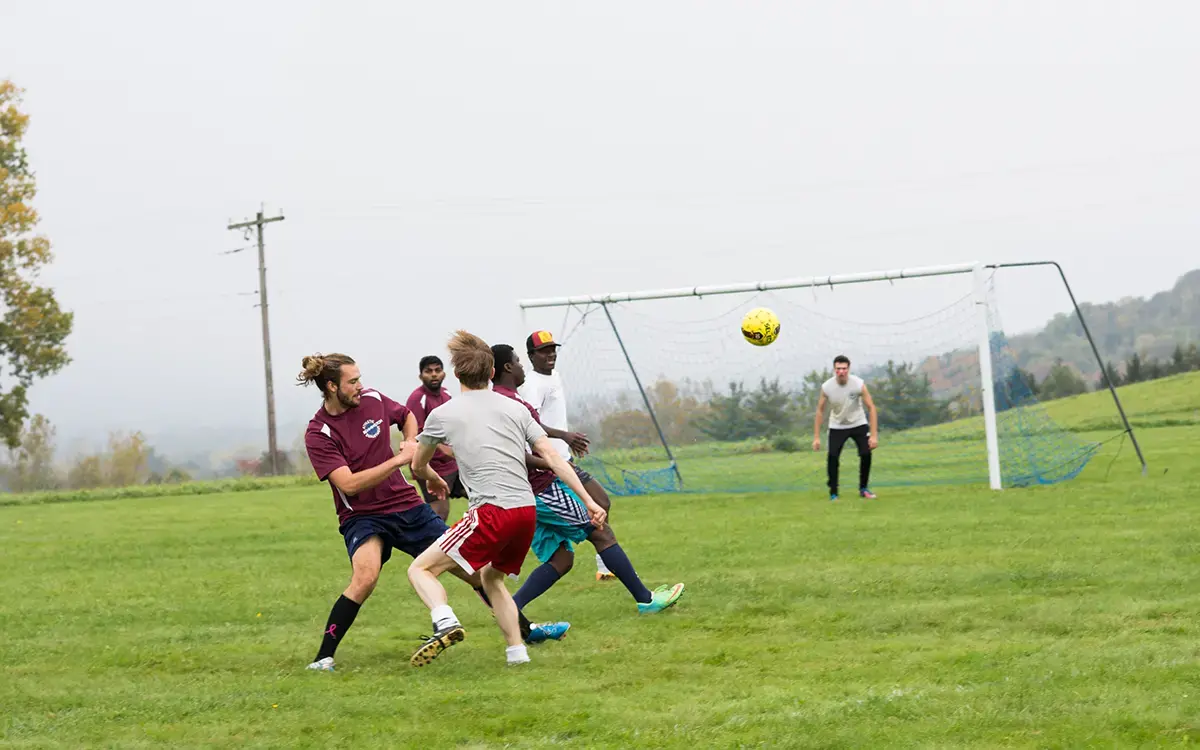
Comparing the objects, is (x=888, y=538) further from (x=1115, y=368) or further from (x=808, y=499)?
(x=1115, y=368)

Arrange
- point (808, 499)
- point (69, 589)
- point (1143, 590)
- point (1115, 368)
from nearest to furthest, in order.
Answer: point (1143, 590), point (69, 589), point (808, 499), point (1115, 368)

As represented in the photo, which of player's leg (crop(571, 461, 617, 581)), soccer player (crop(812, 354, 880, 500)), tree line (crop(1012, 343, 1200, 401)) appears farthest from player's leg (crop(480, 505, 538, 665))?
tree line (crop(1012, 343, 1200, 401))

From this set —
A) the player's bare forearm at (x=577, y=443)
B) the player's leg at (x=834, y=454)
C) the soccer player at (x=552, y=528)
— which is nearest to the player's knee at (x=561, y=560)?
the soccer player at (x=552, y=528)

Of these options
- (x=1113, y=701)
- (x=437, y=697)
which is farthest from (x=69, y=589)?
(x=1113, y=701)

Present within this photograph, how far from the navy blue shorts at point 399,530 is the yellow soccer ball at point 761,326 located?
10.0m

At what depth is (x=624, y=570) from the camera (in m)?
8.96

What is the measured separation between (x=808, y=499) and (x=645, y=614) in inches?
358

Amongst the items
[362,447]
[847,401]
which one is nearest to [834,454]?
[847,401]

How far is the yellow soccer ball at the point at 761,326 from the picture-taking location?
1750 centimetres

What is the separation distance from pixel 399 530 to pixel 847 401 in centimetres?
1012

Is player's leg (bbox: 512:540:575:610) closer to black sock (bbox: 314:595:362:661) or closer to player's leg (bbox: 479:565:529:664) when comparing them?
player's leg (bbox: 479:565:529:664)

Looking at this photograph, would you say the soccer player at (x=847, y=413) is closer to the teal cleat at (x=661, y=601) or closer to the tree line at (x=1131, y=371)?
the teal cleat at (x=661, y=601)

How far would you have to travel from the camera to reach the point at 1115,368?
180ft

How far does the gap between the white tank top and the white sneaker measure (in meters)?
10.4
